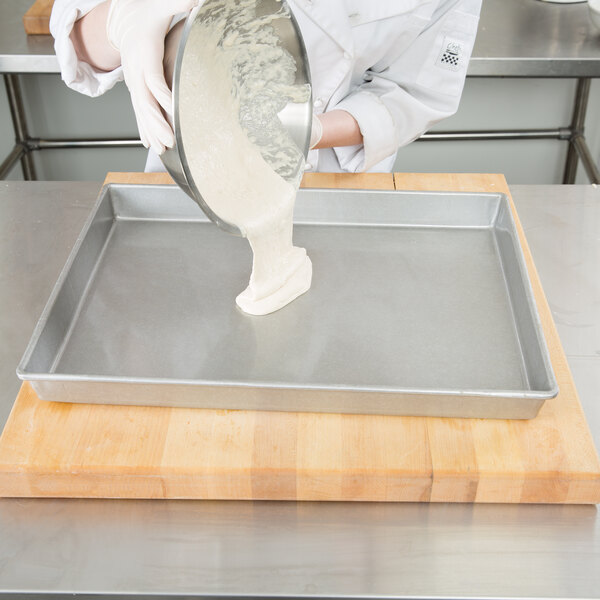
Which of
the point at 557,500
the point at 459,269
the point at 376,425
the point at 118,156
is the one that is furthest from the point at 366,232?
the point at 118,156

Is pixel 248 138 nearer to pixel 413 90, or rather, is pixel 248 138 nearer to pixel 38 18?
pixel 413 90

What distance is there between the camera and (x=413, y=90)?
1.42 m

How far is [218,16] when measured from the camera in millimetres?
830

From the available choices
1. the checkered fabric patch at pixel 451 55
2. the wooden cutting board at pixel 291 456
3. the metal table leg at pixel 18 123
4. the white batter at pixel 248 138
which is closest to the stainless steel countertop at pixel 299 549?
the wooden cutting board at pixel 291 456

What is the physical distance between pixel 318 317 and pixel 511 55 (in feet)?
4.00

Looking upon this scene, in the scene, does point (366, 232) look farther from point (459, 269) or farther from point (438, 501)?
point (438, 501)

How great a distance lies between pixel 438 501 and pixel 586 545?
16cm

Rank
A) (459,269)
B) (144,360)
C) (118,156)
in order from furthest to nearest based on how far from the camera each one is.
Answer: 1. (118,156)
2. (459,269)
3. (144,360)

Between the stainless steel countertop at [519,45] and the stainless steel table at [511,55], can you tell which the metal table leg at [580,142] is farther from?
the stainless steel countertop at [519,45]

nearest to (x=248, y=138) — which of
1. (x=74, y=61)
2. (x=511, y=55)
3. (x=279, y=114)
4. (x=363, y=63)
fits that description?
(x=279, y=114)

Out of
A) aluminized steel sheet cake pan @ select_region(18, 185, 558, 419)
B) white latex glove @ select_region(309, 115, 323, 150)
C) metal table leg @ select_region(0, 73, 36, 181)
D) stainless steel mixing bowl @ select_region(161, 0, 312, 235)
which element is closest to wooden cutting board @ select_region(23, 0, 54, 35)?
metal table leg @ select_region(0, 73, 36, 181)

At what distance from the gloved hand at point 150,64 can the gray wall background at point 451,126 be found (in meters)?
1.47

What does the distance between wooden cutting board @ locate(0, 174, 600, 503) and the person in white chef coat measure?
54 cm

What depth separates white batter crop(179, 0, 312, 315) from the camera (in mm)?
857
